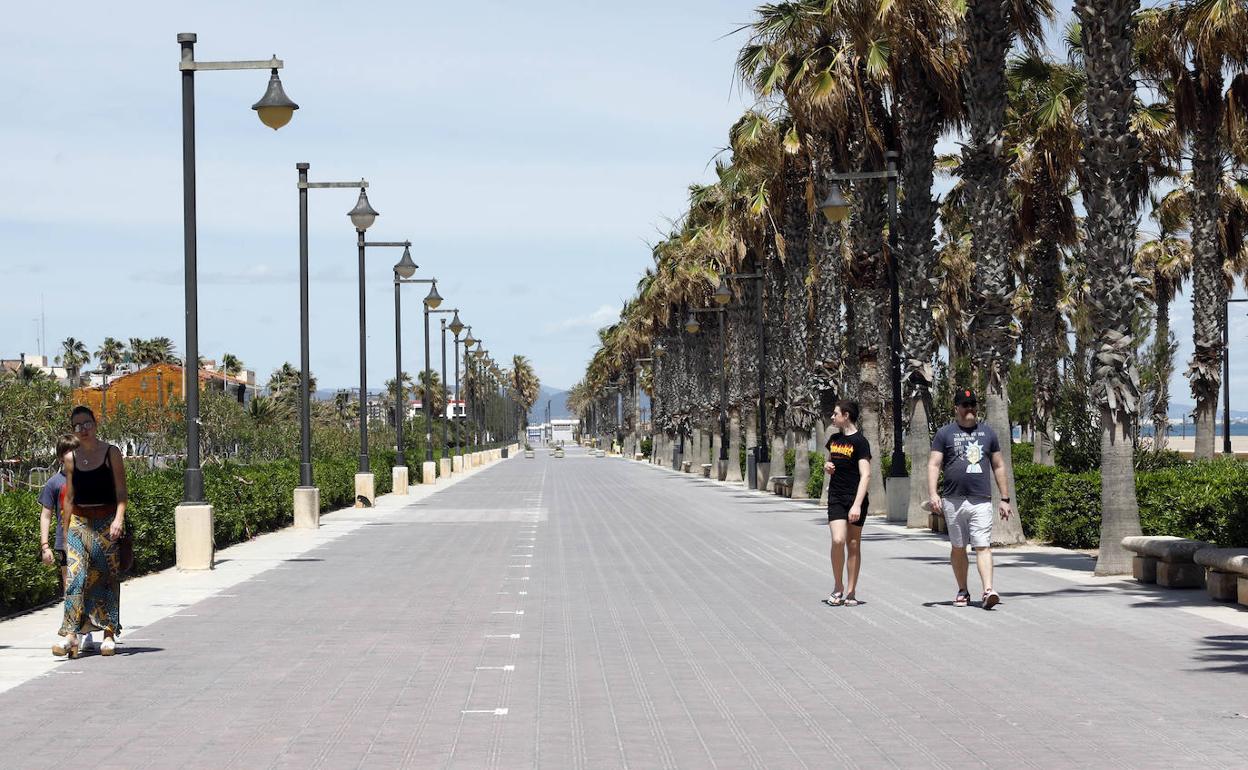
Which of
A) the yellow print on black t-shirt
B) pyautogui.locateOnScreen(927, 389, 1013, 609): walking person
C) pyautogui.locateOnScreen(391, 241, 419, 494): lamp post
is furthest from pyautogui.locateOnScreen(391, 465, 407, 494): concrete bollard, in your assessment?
pyautogui.locateOnScreen(927, 389, 1013, 609): walking person

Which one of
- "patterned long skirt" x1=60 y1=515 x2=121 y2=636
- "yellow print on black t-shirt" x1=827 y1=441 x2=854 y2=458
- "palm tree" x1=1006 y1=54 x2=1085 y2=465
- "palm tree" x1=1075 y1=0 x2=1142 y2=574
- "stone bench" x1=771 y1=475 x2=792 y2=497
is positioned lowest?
"stone bench" x1=771 y1=475 x2=792 y2=497

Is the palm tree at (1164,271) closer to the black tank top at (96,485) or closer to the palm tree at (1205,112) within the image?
the palm tree at (1205,112)

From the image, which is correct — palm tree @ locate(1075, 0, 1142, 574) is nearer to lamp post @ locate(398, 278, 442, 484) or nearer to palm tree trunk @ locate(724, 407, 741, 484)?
lamp post @ locate(398, 278, 442, 484)

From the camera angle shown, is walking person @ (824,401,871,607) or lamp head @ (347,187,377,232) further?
lamp head @ (347,187,377,232)

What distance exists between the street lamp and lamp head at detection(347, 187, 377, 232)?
1.33m

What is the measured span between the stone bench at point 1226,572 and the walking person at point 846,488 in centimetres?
323

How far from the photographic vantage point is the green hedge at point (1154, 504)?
1717 centimetres

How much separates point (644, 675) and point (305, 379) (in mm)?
19303

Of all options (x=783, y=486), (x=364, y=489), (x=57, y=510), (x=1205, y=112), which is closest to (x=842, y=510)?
Answer: (x=57, y=510)

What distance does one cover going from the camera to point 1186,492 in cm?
1855

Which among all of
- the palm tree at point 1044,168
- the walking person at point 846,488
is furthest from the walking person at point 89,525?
the palm tree at point 1044,168

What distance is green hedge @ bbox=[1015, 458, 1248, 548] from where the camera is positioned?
676 inches

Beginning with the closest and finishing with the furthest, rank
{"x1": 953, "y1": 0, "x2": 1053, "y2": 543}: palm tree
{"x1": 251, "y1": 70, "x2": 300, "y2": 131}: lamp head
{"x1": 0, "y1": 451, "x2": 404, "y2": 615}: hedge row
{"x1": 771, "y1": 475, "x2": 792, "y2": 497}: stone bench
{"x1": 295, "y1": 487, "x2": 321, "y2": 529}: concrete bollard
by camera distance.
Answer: {"x1": 0, "y1": 451, "x2": 404, "y2": 615}: hedge row → {"x1": 251, "y1": 70, "x2": 300, "y2": 131}: lamp head → {"x1": 953, "y1": 0, "x2": 1053, "y2": 543}: palm tree → {"x1": 295, "y1": 487, "x2": 321, "y2": 529}: concrete bollard → {"x1": 771, "y1": 475, "x2": 792, "y2": 497}: stone bench

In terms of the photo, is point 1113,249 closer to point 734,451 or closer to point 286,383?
point 734,451
